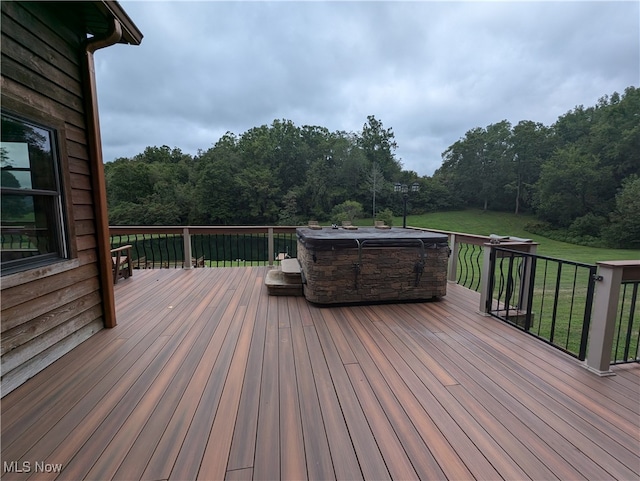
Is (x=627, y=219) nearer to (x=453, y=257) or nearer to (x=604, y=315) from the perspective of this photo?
(x=453, y=257)

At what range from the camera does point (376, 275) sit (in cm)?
359

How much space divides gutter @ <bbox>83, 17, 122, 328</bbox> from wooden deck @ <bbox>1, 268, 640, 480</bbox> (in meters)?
0.42

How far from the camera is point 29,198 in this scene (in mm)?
2092

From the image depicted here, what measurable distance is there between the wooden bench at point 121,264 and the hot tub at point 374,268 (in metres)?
3.26

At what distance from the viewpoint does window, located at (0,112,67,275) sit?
189cm

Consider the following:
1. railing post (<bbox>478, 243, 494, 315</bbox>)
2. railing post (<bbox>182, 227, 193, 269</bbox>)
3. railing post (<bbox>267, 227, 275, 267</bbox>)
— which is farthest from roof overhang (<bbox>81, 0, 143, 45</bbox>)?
railing post (<bbox>478, 243, 494, 315</bbox>)

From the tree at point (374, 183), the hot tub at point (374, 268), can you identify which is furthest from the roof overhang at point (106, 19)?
the tree at point (374, 183)

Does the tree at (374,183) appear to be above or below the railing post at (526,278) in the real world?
above

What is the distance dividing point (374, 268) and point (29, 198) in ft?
10.9

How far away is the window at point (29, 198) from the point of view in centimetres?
189

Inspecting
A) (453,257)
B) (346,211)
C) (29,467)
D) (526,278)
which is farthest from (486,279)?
(346,211)

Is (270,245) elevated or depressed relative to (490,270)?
depressed

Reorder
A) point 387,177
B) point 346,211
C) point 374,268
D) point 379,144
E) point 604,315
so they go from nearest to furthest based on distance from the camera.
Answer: point 604,315 < point 374,268 < point 346,211 < point 387,177 < point 379,144

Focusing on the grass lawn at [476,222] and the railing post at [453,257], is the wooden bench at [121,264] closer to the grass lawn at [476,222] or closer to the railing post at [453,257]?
the railing post at [453,257]
